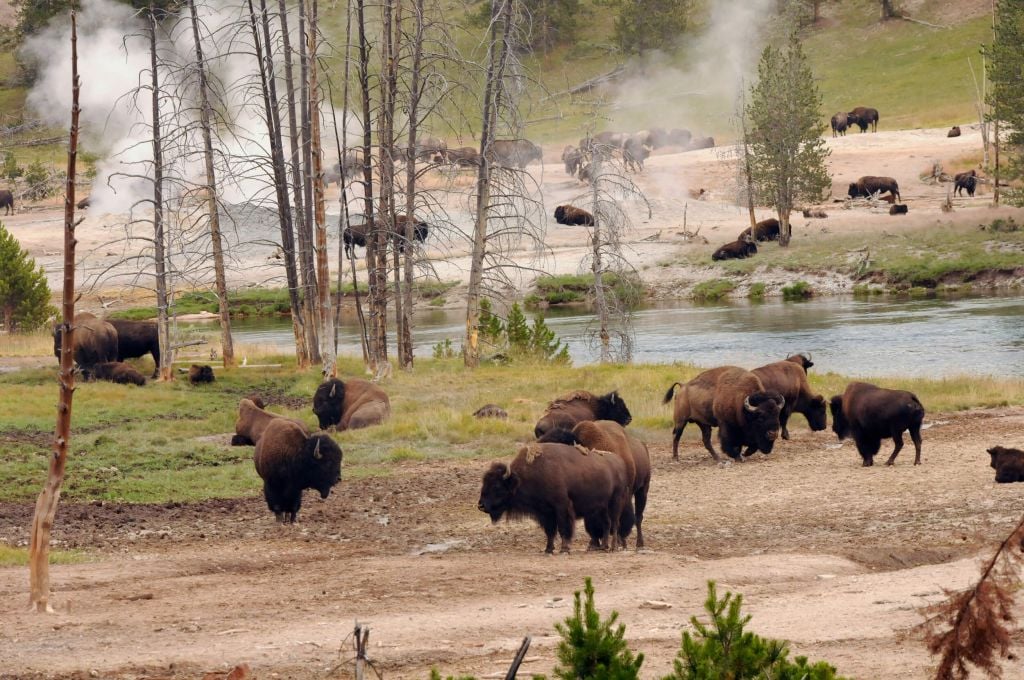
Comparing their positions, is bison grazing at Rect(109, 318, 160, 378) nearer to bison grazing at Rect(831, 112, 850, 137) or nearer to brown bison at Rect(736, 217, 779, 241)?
brown bison at Rect(736, 217, 779, 241)

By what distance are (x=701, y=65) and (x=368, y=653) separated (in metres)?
79.0

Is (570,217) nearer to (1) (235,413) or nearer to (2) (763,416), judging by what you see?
(1) (235,413)

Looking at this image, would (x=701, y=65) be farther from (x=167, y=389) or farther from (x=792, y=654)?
(x=792, y=654)

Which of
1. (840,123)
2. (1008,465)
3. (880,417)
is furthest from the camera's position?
(840,123)

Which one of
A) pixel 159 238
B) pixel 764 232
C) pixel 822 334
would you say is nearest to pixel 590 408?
pixel 159 238

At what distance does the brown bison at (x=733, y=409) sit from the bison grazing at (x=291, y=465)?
5.40 meters

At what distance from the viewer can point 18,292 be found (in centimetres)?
3388

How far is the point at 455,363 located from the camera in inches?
1081

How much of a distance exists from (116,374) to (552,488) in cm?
1455

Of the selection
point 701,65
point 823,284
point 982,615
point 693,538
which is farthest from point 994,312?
point 701,65

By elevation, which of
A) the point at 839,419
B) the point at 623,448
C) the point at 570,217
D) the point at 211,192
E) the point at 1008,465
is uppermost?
the point at 570,217

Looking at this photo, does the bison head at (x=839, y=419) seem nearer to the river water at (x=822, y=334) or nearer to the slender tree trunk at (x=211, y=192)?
the river water at (x=822, y=334)

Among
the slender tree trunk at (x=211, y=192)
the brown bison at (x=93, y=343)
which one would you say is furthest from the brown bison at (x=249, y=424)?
the brown bison at (x=93, y=343)

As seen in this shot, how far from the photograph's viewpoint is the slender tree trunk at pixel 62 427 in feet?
28.8
